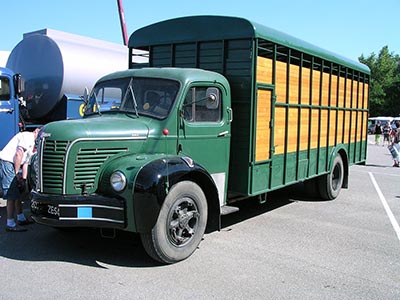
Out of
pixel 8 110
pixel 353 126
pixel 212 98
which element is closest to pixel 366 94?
pixel 353 126

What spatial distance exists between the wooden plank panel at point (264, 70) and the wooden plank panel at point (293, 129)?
947mm

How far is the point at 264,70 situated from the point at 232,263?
9.22 ft

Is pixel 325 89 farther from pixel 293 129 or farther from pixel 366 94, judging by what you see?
pixel 366 94

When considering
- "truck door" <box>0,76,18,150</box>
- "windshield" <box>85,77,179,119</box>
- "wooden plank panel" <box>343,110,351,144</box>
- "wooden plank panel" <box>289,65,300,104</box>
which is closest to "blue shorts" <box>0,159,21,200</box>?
"windshield" <box>85,77,179,119</box>

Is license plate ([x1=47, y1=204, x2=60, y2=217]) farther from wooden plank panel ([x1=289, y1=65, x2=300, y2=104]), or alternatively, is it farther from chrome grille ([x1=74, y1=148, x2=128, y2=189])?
wooden plank panel ([x1=289, y1=65, x2=300, y2=104])

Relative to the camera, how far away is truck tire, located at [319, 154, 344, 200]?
9391 mm

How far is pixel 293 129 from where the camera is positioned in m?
A: 7.57

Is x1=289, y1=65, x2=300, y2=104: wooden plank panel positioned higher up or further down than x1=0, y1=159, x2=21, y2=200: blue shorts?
higher up

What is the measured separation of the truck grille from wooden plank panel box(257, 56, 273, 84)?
8.39 feet

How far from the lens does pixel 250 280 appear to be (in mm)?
4746

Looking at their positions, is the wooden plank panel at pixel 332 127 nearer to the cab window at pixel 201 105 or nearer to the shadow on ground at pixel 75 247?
the shadow on ground at pixel 75 247

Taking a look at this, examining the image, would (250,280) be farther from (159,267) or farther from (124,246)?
(124,246)

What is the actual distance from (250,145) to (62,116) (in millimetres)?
5449

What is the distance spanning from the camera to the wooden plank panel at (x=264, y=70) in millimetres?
6395
